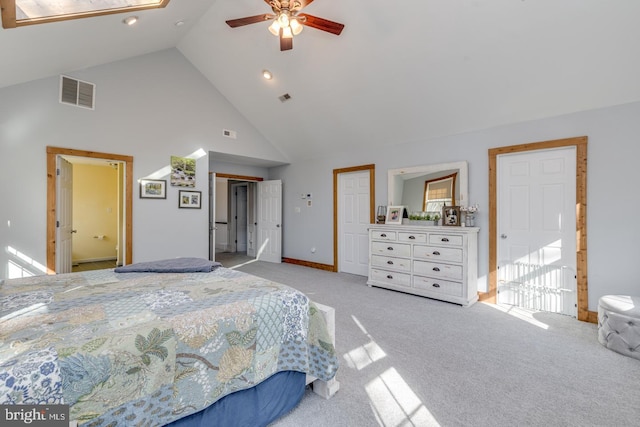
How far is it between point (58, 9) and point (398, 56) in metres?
3.44

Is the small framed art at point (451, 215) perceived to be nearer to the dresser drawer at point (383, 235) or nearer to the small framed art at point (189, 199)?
the dresser drawer at point (383, 235)

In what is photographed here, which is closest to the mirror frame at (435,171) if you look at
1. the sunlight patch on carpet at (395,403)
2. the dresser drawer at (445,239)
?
the dresser drawer at (445,239)

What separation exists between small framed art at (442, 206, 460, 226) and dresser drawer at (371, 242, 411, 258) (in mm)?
649

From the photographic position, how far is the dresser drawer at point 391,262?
4312mm

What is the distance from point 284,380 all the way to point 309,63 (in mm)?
3963

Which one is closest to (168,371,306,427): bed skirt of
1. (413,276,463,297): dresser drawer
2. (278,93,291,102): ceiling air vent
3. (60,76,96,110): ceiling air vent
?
(413,276,463,297): dresser drawer

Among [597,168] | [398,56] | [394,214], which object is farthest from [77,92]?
[597,168]

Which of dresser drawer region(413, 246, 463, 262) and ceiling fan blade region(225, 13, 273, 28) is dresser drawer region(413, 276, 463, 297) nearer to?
dresser drawer region(413, 246, 463, 262)

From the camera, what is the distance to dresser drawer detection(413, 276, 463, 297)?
12.5ft

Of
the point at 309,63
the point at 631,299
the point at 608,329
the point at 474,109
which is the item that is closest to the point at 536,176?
the point at 474,109

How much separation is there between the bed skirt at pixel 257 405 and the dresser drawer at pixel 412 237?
2870 millimetres

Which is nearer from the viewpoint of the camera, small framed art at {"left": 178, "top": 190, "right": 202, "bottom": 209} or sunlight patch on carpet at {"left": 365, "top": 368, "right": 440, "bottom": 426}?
sunlight patch on carpet at {"left": 365, "top": 368, "right": 440, "bottom": 426}

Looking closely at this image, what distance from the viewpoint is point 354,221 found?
5.68 metres

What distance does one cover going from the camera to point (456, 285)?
382cm
